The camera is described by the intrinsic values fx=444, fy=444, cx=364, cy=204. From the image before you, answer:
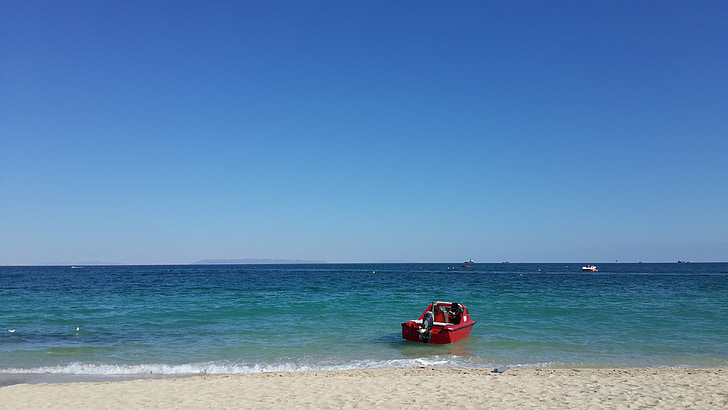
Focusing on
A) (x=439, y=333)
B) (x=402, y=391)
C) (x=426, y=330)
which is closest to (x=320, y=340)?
(x=426, y=330)

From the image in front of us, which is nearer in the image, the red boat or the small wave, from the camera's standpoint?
the small wave

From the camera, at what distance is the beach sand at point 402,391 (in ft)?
31.1

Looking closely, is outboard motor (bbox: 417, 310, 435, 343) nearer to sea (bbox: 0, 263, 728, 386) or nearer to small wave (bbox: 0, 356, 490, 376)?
sea (bbox: 0, 263, 728, 386)

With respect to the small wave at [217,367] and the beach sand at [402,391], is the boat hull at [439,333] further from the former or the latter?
the beach sand at [402,391]

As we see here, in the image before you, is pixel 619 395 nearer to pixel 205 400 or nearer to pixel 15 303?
pixel 205 400

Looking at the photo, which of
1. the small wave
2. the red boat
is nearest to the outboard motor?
the red boat

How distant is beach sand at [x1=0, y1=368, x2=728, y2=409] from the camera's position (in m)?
9.48

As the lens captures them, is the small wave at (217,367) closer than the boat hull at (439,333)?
Yes

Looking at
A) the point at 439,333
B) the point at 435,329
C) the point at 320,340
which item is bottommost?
the point at 320,340

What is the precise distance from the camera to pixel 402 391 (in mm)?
10469

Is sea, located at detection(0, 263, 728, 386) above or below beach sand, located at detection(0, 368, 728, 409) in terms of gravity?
below

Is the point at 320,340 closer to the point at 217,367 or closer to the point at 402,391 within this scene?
the point at 217,367

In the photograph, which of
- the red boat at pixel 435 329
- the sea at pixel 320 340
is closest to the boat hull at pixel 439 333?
the red boat at pixel 435 329

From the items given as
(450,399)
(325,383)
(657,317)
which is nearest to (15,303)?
(325,383)
